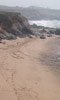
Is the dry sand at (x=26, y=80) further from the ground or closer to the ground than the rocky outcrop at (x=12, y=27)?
further from the ground

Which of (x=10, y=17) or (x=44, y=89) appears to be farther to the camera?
(x=10, y=17)

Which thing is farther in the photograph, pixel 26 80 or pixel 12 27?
pixel 12 27

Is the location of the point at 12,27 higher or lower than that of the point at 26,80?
lower

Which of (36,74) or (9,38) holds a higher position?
(36,74)

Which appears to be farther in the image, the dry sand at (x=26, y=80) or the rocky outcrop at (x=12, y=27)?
the rocky outcrop at (x=12, y=27)

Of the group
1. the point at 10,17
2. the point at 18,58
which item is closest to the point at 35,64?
the point at 18,58

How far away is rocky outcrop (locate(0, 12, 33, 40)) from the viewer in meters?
22.2

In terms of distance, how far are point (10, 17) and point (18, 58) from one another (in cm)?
1333

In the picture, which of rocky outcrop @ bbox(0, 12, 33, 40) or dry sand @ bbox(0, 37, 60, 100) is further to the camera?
rocky outcrop @ bbox(0, 12, 33, 40)

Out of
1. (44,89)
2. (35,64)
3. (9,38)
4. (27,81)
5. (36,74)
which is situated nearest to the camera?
(44,89)

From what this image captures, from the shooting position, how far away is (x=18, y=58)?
1338cm

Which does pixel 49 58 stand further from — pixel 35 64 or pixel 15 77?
pixel 15 77

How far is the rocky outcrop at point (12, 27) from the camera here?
72.9 ft

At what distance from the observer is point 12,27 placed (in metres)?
24.6
